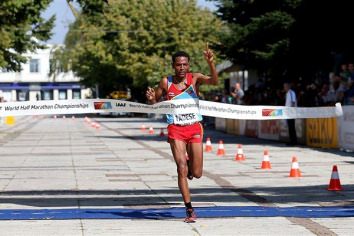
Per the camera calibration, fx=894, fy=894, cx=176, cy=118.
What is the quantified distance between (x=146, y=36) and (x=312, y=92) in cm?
4365

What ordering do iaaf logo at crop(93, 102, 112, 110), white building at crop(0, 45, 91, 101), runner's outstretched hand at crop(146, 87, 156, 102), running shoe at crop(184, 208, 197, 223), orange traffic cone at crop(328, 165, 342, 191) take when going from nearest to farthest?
1. running shoe at crop(184, 208, 197, 223)
2. runner's outstretched hand at crop(146, 87, 156, 102)
3. iaaf logo at crop(93, 102, 112, 110)
4. orange traffic cone at crop(328, 165, 342, 191)
5. white building at crop(0, 45, 91, 101)

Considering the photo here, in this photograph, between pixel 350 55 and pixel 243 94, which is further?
pixel 243 94

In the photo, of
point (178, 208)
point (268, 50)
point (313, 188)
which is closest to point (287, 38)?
point (268, 50)

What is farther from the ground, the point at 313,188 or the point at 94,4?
the point at 94,4

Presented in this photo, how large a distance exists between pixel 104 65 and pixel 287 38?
5121cm

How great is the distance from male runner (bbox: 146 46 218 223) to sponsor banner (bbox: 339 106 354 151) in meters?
12.6

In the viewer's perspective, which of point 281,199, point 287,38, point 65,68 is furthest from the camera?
point 65,68

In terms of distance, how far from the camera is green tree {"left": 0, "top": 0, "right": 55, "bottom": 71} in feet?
109

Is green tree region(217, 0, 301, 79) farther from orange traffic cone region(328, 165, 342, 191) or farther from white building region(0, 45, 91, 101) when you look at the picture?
white building region(0, 45, 91, 101)

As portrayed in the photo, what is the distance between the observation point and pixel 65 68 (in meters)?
124

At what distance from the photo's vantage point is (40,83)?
132 meters

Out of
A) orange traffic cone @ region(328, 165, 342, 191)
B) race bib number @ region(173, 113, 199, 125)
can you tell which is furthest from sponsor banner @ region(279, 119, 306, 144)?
race bib number @ region(173, 113, 199, 125)

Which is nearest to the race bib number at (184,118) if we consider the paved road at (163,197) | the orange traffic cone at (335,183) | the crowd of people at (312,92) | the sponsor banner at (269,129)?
the paved road at (163,197)

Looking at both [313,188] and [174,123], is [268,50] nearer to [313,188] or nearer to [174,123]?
[313,188]
